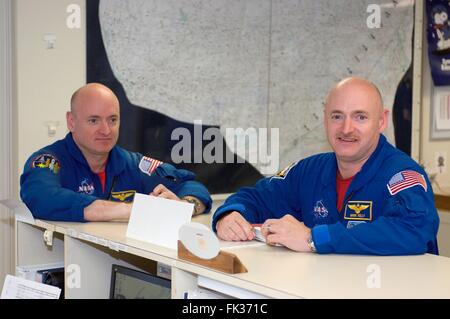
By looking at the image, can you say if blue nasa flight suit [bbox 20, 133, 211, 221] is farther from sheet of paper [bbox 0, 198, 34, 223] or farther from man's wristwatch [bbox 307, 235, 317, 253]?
man's wristwatch [bbox 307, 235, 317, 253]

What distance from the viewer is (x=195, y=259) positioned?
193cm

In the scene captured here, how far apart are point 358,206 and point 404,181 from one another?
190 millimetres

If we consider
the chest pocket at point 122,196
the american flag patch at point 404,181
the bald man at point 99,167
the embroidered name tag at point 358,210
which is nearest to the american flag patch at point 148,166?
the bald man at point 99,167

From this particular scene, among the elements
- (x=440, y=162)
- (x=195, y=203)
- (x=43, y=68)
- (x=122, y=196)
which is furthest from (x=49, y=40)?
(x=440, y=162)

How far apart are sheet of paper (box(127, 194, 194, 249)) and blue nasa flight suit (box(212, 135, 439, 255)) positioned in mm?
316

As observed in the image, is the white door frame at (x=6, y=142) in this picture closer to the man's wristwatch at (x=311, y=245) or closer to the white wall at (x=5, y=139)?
the white wall at (x=5, y=139)

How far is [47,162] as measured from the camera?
2.84 m

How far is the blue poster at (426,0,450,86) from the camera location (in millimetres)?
5082

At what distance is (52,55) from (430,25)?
288 cm

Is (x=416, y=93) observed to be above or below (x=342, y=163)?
above

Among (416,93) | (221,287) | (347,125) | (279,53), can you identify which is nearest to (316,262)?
(221,287)

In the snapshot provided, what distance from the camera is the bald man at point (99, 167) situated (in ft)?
9.29
